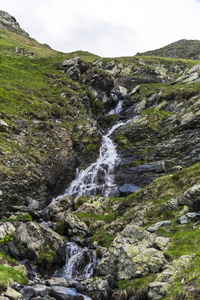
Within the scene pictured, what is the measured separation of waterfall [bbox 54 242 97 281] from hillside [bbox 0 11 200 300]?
0.36 ft

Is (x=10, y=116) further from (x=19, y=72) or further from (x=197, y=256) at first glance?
(x=197, y=256)

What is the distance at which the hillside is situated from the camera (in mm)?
14148

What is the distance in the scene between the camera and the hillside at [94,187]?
14148mm

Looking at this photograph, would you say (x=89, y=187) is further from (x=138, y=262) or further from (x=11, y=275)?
(x=138, y=262)

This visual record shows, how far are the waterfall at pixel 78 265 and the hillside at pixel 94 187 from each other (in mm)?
109

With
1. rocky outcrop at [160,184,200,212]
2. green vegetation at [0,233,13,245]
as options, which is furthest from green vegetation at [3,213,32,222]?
rocky outcrop at [160,184,200,212]

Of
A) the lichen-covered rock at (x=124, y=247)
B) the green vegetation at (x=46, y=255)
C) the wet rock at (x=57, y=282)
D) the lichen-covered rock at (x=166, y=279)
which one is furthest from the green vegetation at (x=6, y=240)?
the lichen-covered rock at (x=166, y=279)

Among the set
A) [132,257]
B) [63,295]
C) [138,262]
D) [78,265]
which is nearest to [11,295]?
[63,295]

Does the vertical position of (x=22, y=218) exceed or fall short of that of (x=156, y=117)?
it falls short

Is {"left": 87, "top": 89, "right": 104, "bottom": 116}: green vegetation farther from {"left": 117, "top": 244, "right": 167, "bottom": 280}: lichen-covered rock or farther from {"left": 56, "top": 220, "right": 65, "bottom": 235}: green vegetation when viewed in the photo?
{"left": 117, "top": 244, "right": 167, "bottom": 280}: lichen-covered rock

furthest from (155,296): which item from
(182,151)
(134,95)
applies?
(134,95)

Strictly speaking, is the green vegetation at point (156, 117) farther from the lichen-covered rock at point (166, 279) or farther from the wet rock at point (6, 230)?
the lichen-covered rock at point (166, 279)

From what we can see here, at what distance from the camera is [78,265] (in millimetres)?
21047

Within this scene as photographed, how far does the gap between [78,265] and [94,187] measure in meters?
20.5
